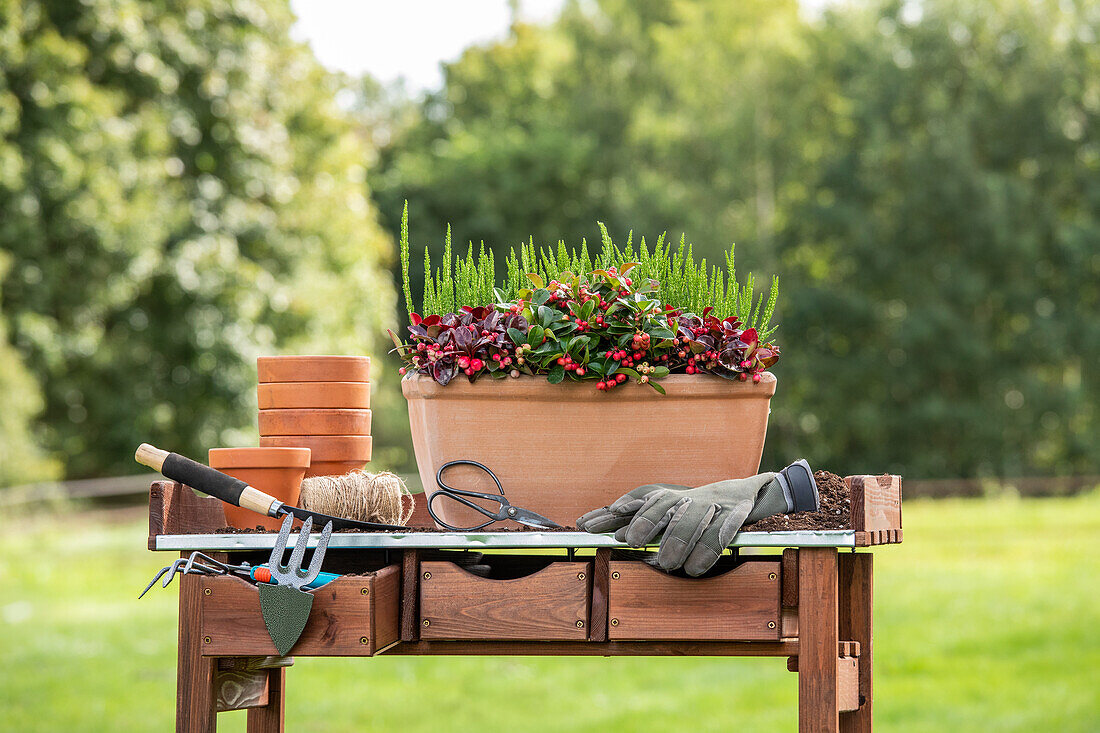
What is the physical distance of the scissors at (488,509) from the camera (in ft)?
6.41

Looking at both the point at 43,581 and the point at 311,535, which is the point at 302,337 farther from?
the point at 311,535

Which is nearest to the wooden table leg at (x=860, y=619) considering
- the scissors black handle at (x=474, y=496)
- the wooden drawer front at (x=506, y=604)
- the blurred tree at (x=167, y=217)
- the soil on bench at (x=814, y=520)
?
the soil on bench at (x=814, y=520)

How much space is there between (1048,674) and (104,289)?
35.3 feet

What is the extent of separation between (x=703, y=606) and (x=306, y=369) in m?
0.89

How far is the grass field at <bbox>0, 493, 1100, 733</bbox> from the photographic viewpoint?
228 inches

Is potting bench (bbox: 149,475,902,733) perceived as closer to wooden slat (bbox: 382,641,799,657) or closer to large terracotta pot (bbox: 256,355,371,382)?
wooden slat (bbox: 382,641,799,657)

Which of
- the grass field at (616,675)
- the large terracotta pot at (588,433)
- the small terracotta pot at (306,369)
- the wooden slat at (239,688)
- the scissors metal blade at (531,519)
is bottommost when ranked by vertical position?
the grass field at (616,675)

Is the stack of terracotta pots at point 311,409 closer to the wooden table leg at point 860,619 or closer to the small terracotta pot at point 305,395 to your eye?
the small terracotta pot at point 305,395

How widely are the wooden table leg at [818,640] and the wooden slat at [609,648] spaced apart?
2.7 inches

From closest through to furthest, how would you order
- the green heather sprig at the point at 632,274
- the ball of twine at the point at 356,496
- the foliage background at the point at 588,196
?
the ball of twine at the point at 356,496, the green heather sprig at the point at 632,274, the foliage background at the point at 588,196

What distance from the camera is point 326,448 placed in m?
2.23

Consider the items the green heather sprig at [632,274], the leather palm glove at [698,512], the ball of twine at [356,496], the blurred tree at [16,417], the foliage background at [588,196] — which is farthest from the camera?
the foliage background at [588,196]

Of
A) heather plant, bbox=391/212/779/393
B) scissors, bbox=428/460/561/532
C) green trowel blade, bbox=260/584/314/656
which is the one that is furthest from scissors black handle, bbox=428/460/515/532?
green trowel blade, bbox=260/584/314/656

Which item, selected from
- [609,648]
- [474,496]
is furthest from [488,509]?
[609,648]
